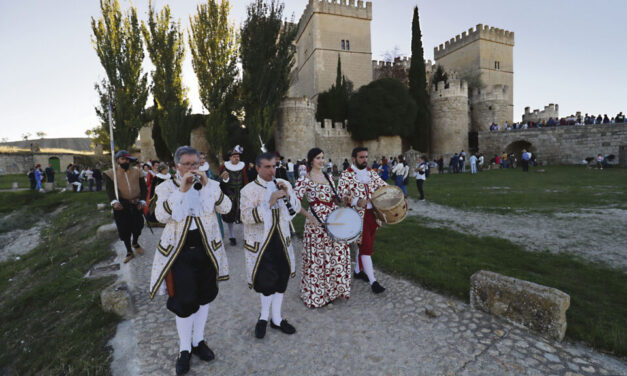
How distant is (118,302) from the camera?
3.72m

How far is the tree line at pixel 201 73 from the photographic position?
72.2ft

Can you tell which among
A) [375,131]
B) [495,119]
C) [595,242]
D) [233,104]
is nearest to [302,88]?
[375,131]

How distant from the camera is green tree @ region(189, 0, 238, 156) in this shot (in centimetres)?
2291

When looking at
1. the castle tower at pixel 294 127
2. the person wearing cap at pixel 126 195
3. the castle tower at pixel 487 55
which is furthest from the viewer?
the castle tower at pixel 487 55

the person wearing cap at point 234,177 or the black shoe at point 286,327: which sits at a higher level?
the person wearing cap at point 234,177

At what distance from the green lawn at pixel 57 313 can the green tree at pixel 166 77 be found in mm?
14817

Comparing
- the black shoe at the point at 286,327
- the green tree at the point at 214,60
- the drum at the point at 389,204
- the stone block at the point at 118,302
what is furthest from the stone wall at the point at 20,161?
the drum at the point at 389,204

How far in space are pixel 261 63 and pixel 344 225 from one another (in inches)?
923

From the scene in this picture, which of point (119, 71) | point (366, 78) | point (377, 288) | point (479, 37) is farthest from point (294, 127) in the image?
point (479, 37)

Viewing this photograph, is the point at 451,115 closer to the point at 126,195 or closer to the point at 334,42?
the point at 334,42

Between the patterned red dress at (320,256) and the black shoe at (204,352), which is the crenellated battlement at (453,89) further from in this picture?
the black shoe at (204,352)

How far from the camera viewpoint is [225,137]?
77.1 ft

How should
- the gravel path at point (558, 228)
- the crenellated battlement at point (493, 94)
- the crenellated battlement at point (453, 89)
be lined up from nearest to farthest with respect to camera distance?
the gravel path at point (558, 228) → the crenellated battlement at point (453, 89) → the crenellated battlement at point (493, 94)

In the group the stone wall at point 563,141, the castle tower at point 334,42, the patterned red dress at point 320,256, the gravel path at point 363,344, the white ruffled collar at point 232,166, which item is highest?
the castle tower at point 334,42
